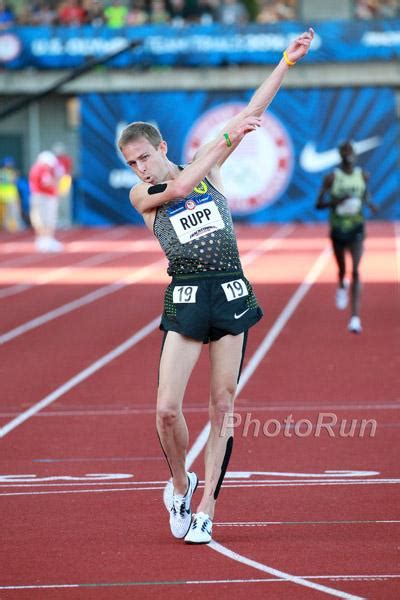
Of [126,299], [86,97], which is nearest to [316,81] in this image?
[86,97]

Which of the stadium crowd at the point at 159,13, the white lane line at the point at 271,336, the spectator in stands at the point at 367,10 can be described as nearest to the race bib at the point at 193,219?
the white lane line at the point at 271,336

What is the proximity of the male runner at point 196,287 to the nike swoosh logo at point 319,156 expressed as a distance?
3287 cm

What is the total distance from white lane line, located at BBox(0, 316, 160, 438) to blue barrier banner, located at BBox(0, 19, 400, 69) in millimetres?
22522

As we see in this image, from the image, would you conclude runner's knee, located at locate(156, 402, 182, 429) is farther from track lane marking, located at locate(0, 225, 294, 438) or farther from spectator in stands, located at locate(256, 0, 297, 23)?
spectator in stands, located at locate(256, 0, 297, 23)

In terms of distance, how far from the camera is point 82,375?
1425 cm

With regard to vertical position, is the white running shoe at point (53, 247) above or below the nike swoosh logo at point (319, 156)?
below

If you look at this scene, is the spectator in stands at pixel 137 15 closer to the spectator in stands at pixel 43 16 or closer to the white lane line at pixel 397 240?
the spectator in stands at pixel 43 16

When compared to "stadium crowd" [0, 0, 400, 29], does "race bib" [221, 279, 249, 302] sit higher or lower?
lower

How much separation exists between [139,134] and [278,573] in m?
2.05

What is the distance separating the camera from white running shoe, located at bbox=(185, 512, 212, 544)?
7078 millimetres

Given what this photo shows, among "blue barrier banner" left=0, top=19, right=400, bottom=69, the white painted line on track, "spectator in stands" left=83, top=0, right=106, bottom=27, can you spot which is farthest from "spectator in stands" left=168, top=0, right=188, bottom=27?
the white painted line on track

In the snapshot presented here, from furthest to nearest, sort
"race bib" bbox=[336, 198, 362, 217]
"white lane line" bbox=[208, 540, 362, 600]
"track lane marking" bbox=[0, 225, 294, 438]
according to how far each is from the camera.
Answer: "race bib" bbox=[336, 198, 362, 217], "track lane marking" bbox=[0, 225, 294, 438], "white lane line" bbox=[208, 540, 362, 600]

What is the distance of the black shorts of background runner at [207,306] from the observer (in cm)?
714

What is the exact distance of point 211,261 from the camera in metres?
7.16
